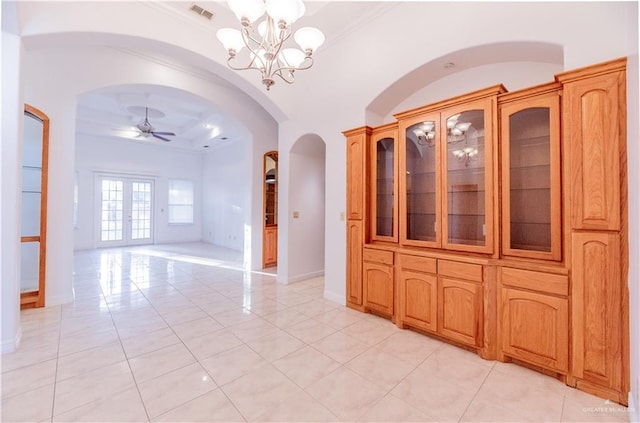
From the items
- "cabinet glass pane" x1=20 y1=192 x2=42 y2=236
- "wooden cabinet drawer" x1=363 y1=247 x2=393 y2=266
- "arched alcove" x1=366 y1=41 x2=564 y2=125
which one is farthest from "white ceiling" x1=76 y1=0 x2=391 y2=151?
"wooden cabinet drawer" x1=363 y1=247 x2=393 y2=266

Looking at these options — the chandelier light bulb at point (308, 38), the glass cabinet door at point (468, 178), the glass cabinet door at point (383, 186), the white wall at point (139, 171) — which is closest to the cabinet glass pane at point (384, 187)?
the glass cabinet door at point (383, 186)

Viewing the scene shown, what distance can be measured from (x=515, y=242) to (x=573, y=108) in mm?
1123

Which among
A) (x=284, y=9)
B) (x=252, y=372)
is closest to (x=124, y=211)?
(x=252, y=372)

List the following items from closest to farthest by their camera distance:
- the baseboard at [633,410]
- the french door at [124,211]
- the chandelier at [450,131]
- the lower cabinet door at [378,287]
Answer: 1. the baseboard at [633,410]
2. the chandelier at [450,131]
3. the lower cabinet door at [378,287]
4. the french door at [124,211]

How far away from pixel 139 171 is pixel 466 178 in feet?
32.0

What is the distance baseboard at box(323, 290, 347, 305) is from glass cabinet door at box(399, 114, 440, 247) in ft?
4.17

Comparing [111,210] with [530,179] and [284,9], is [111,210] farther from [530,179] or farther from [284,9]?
[530,179]

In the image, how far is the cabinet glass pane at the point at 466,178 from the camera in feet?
8.63

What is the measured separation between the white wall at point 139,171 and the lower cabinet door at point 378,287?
28.0 feet

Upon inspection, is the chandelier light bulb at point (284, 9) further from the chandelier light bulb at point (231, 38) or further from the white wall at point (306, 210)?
the white wall at point (306, 210)

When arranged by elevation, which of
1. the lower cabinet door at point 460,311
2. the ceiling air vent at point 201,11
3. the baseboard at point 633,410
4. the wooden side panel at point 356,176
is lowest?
the baseboard at point 633,410

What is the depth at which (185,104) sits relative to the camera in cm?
646

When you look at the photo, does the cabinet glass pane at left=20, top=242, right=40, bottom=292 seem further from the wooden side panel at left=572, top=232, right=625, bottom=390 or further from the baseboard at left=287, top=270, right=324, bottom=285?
the wooden side panel at left=572, top=232, right=625, bottom=390

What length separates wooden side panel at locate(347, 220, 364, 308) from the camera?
3.54 m
